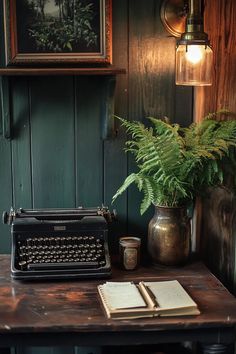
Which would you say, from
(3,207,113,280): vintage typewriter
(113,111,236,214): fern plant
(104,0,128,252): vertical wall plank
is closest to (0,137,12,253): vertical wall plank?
(3,207,113,280): vintage typewriter

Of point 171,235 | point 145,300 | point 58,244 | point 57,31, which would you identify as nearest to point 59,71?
point 57,31

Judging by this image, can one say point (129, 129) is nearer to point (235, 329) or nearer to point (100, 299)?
point (100, 299)

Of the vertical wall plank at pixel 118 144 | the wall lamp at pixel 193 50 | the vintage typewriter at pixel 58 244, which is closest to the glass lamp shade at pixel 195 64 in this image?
the wall lamp at pixel 193 50

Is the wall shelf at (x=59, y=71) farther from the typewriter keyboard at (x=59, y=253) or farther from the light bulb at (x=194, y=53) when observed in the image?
the typewriter keyboard at (x=59, y=253)

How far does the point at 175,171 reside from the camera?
1.98 metres

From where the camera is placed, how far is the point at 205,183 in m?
2.04

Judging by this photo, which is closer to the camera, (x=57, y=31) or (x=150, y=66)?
(x=57, y=31)

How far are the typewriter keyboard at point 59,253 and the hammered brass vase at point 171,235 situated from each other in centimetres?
22

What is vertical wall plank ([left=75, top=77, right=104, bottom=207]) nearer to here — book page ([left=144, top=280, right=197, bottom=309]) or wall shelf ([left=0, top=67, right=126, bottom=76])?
wall shelf ([left=0, top=67, right=126, bottom=76])

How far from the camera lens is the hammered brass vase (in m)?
2.03

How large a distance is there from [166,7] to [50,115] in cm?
63

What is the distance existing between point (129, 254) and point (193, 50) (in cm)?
79

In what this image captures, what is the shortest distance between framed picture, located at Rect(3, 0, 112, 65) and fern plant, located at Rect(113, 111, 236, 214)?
0.32 m

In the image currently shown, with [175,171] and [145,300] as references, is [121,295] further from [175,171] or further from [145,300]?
[175,171]
